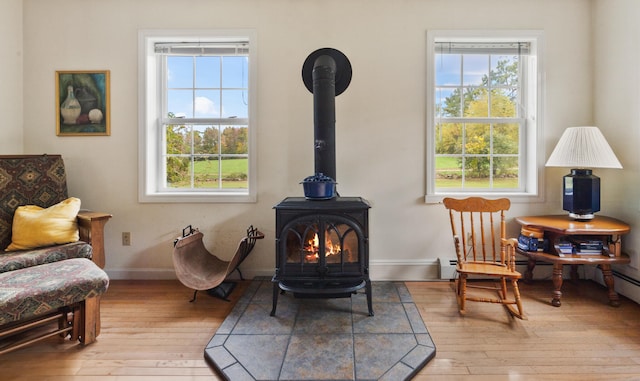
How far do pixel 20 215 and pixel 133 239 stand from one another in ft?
2.59

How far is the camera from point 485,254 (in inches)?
108

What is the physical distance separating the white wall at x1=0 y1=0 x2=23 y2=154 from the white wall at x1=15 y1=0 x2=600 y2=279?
0.19 feet

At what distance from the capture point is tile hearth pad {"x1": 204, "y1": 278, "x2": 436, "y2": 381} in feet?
5.01

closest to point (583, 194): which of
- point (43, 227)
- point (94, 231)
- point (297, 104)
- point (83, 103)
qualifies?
point (297, 104)

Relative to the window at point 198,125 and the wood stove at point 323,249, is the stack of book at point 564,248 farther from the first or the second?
the window at point 198,125

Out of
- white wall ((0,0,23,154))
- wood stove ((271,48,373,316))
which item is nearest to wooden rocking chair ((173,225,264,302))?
wood stove ((271,48,373,316))

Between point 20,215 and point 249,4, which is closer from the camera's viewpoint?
point 20,215

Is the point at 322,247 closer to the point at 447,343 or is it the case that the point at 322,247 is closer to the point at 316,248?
the point at 316,248

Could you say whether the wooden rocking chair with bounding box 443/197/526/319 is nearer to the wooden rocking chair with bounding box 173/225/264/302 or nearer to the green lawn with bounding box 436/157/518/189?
the green lawn with bounding box 436/157/518/189

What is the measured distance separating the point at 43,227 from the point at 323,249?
199 cm

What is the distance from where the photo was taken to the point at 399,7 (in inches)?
107

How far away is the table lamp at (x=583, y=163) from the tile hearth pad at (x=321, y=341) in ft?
5.00

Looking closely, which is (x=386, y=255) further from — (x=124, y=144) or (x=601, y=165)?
(x=124, y=144)

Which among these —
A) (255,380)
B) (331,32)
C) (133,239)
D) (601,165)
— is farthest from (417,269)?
(133,239)
